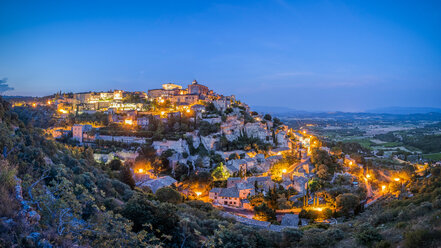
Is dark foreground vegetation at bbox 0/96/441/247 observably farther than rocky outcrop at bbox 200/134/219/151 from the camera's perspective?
No

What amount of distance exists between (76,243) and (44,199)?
47.3 inches

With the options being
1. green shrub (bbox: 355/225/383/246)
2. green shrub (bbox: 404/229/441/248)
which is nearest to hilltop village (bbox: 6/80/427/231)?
green shrub (bbox: 355/225/383/246)

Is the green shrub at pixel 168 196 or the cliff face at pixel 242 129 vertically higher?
the cliff face at pixel 242 129

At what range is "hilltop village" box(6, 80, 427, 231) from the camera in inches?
858

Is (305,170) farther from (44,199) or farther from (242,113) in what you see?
(44,199)

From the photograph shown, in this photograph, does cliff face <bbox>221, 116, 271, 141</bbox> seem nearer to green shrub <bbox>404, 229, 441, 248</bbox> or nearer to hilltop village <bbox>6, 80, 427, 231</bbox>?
hilltop village <bbox>6, 80, 427, 231</bbox>

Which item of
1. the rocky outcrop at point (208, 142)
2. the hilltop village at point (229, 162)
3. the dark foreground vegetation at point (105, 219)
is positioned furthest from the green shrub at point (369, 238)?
the rocky outcrop at point (208, 142)

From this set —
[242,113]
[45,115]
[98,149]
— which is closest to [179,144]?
[98,149]

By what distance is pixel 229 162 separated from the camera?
30484 mm

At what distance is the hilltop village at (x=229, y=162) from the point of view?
2178 cm

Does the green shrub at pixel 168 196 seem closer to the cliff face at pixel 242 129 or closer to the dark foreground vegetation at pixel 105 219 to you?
the dark foreground vegetation at pixel 105 219

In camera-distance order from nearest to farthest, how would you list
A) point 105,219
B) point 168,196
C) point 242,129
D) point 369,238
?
point 105,219, point 369,238, point 168,196, point 242,129

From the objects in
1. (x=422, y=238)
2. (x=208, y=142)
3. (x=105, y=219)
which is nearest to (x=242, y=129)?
(x=208, y=142)

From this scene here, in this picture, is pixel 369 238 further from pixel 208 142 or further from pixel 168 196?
pixel 208 142
